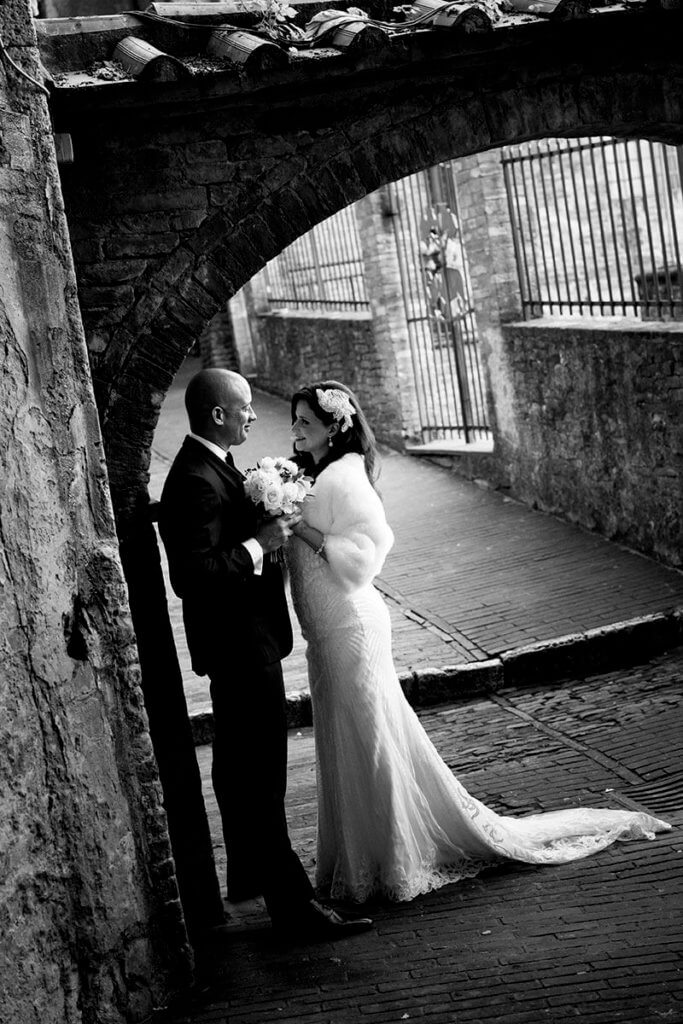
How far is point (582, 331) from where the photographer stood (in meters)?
10.9

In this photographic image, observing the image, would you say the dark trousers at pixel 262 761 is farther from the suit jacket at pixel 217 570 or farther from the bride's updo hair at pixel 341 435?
the bride's updo hair at pixel 341 435

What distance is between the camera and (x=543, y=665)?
8.73 metres

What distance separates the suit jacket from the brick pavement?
4.04 ft

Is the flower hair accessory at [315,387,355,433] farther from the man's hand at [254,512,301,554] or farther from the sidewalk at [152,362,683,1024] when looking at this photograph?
the sidewalk at [152,362,683,1024]

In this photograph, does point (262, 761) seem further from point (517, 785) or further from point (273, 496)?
point (517, 785)

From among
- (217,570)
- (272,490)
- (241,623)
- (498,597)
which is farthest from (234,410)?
(498,597)

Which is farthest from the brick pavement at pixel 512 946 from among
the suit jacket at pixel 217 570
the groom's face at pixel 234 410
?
the groom's face at pixel 234 410

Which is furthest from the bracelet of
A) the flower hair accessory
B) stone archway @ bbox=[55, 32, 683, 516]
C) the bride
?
stone archway @ bbox=[55, 32, 683, 516]

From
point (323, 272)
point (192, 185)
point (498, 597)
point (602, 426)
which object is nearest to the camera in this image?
point (192, 185)

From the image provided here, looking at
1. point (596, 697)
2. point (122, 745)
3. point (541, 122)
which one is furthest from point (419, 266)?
point (122, 745)

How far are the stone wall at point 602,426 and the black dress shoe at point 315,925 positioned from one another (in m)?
5.54

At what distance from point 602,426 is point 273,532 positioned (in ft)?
20.1

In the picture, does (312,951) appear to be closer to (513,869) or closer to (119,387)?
(513,869)

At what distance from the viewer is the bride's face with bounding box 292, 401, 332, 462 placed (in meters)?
5.75
